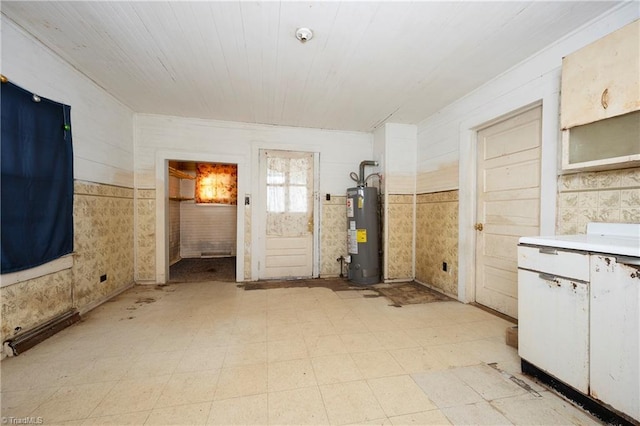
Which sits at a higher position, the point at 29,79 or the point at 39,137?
the point at 29,79

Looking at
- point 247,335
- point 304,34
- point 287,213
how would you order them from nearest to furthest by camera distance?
point 304,34
point 247,335
point 287,213

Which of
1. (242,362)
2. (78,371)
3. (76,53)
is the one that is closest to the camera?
(78,371)

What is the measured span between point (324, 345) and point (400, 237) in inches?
102

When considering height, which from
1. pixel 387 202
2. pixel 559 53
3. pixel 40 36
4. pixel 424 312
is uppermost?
pixel 40 36

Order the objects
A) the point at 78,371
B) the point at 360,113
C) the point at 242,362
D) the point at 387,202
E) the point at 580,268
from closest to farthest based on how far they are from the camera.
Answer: the point at 580,268, the point at 78,371, the point at 242,362, the point at 360,113, the point at 387,202

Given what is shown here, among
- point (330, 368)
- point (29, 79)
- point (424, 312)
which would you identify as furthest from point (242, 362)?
point (29, 79)

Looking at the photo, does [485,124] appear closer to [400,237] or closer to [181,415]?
[400,237]

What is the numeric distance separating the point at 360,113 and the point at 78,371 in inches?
163

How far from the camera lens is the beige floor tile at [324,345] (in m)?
2.06

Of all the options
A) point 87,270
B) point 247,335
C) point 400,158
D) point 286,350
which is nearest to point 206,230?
point 87,270

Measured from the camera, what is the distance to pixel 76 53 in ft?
8.04

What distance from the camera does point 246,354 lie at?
2.04 metres

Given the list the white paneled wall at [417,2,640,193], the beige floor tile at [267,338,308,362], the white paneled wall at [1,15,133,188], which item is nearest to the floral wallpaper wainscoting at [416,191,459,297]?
the white paneled wall at [417,2,640,193]

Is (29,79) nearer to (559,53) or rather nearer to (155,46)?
(155,46)
